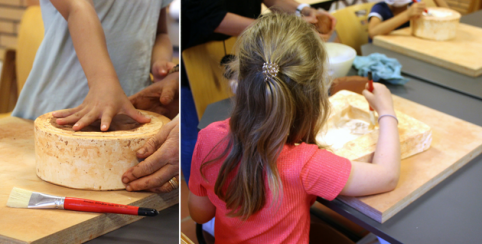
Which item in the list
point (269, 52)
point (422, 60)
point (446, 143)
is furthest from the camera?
point (422, 60)

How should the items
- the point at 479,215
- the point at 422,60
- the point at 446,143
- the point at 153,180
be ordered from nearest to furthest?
the point at 153,180 → the point at 479,215 → the point at 446,143 → the point at 422,60

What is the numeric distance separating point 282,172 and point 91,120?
515mm

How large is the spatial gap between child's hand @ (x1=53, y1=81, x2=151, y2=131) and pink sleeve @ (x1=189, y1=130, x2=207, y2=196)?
0.44 meters

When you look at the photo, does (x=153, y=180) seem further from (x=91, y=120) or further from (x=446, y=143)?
(x=446, y=143)

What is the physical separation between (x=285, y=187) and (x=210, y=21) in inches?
36.3

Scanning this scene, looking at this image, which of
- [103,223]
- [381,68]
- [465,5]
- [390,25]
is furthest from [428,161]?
[465,5]

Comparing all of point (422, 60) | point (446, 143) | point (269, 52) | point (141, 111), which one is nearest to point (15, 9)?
point (141, 111)

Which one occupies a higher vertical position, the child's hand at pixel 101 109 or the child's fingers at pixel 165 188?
the child's hand at pixel 101 109

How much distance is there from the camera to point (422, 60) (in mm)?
1882

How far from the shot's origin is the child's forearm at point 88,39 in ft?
1.64

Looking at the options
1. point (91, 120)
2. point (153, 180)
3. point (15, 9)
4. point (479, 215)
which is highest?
point (15, 9)

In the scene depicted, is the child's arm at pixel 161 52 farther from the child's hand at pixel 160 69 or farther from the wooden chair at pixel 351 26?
the wooden chair at pixel 351 26

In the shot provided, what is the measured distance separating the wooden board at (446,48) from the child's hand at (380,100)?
0.82m

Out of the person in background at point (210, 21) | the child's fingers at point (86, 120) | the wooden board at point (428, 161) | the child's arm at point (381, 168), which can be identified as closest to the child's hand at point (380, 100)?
the child's arm at point (381, 168)
